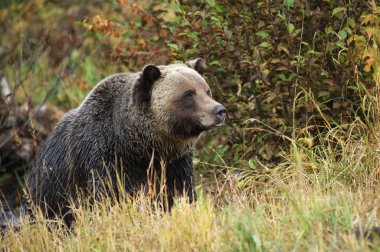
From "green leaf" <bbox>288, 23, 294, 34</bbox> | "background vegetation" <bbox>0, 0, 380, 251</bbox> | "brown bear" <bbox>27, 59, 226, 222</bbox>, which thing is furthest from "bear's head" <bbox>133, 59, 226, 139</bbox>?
"green leaf" <bbox>288, 23, 294, 34</bbox>

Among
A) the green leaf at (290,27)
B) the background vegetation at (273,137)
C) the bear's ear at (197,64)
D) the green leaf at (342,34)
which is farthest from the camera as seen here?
the bear's ear at (197,64)

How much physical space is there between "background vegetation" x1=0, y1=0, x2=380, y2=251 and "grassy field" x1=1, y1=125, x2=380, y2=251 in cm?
1

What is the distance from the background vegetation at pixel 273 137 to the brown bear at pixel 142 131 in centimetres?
33

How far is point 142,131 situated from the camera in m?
6.56

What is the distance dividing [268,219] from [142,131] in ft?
6.19

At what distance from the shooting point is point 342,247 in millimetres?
4281

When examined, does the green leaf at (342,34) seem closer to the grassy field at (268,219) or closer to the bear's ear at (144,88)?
the grassy field at (268,219)

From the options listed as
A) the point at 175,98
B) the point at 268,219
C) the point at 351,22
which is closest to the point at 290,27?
the point at 351,22

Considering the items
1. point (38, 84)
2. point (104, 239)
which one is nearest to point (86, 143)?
point (104, 239)

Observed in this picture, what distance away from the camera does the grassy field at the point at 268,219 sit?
4.61 meters

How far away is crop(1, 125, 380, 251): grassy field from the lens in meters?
4.61

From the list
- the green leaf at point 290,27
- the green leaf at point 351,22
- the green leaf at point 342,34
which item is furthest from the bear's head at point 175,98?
the green leaf at point 351,22

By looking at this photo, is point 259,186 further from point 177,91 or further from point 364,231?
point 364,231

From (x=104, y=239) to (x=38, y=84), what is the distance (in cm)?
730
